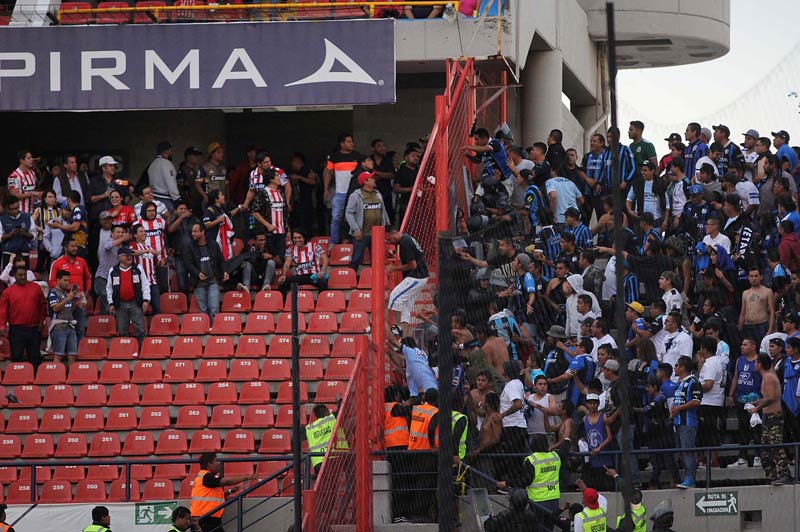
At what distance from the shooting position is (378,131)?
920 inches

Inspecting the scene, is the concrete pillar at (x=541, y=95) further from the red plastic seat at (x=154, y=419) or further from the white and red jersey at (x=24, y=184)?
the red plastic seat at (x=154, y=419)

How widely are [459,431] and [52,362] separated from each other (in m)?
6.67

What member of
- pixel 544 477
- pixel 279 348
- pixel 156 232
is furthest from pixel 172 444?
pixel 544 477

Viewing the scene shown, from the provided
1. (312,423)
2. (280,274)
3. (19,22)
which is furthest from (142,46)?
(312,423)

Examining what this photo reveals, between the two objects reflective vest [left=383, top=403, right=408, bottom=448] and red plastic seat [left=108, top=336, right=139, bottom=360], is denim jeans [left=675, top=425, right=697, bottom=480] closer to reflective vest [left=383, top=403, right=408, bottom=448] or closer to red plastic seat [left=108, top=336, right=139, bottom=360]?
reflective vest [left=383, top=403, right=408, bottom=448]

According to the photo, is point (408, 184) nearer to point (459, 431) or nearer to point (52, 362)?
point (52, 362)

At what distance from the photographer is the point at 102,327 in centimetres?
1853

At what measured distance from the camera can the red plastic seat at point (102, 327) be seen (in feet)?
60.6

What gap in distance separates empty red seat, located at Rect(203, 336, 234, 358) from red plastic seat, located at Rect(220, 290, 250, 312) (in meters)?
0.65

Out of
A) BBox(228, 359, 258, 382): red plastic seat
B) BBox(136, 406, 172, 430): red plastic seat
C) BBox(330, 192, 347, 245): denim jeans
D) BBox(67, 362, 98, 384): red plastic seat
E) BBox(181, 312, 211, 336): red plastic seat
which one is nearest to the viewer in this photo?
BBox(136, 406, 172, 430): red plastic seat

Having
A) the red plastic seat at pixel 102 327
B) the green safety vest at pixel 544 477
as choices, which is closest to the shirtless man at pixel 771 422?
the green safety vest at pixel 544 477

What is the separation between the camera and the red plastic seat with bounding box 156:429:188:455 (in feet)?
54.7

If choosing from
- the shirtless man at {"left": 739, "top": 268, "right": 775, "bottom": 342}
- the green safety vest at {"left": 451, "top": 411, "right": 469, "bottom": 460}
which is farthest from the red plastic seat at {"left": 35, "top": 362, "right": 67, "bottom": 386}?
the shirtless man at {"left": 739, "top": 268, "right": 775, "bottom": 342}

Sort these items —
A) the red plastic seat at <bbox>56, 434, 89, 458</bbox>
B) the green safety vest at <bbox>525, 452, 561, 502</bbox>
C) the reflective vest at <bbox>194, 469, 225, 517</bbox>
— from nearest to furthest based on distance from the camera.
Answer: the green safety vest at <bbox>525, 452, 561, 502</bbox>
the reflective vest at <bbox>194, 469, 225, 517</bbox>
the red plastic seat at <bbox>56, 434, 89, 458</bbox>
